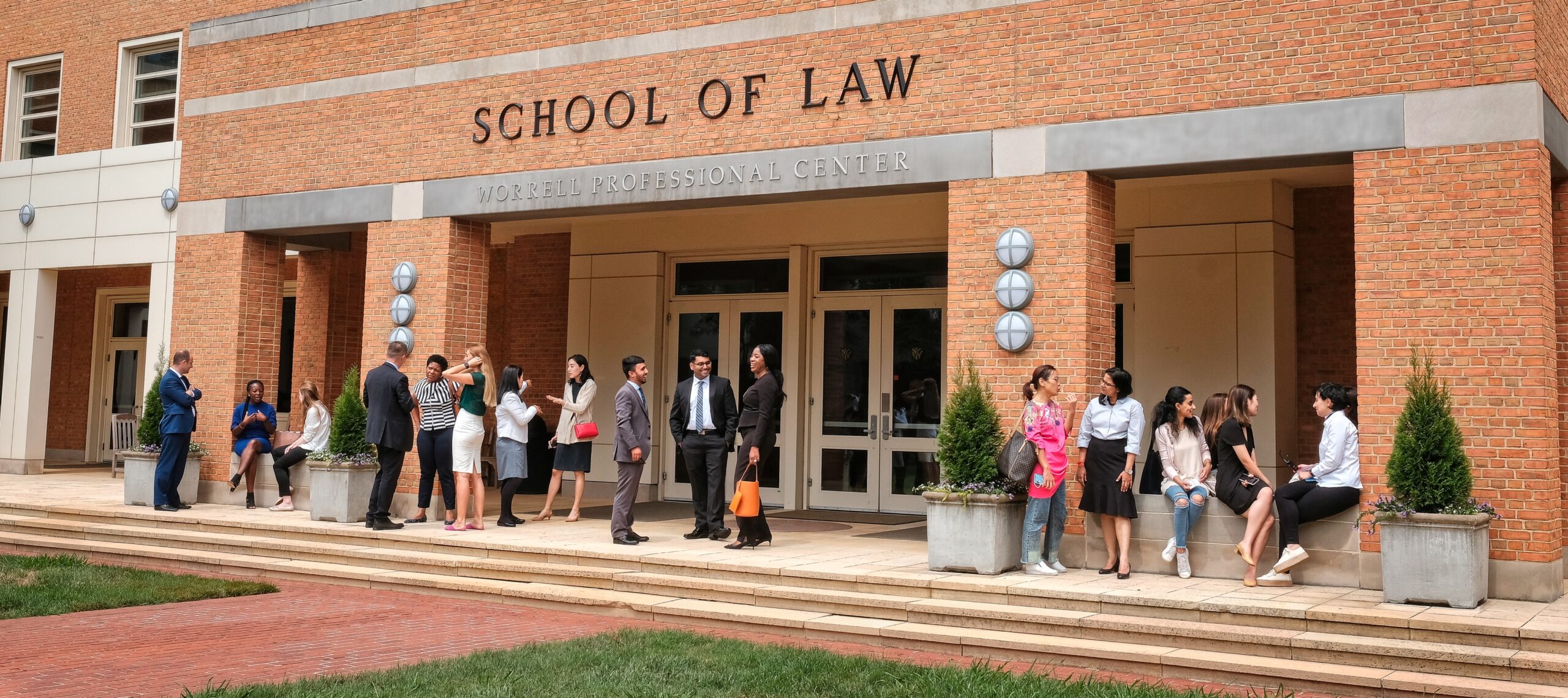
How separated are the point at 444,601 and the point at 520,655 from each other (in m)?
2.84

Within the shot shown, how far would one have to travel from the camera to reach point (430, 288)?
42.3 feet

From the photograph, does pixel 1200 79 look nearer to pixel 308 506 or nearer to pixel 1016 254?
pixel 1016 254

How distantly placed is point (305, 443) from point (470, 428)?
9.47 ft

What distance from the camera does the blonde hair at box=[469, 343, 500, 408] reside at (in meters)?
11.4

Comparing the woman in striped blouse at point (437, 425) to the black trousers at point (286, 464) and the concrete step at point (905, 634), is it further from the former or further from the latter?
the black trousers at point (286, 464)

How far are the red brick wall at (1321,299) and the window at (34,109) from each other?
723 inches

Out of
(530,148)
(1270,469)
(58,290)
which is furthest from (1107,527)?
(58,290)

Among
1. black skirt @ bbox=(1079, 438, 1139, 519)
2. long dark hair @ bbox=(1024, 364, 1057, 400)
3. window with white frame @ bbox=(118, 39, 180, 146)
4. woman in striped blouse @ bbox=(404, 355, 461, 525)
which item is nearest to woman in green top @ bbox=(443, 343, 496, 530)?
woman in striped blouse @ bbox=(404, 355, 461, 525)

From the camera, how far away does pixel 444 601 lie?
9.38 meters

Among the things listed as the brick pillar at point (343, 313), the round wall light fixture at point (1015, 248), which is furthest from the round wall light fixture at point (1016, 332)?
the brick pillar at point (343, 313)

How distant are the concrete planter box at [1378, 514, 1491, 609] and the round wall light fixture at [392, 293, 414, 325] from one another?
9.22 m

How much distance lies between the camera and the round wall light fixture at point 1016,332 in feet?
32.0

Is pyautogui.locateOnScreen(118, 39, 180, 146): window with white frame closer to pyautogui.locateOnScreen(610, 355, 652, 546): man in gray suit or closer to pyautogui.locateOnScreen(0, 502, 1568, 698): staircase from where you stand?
pyautogui.locateOnScreen(0, 502, 1568, 698): staircase

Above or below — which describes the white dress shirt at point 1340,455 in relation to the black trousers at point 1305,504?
above
